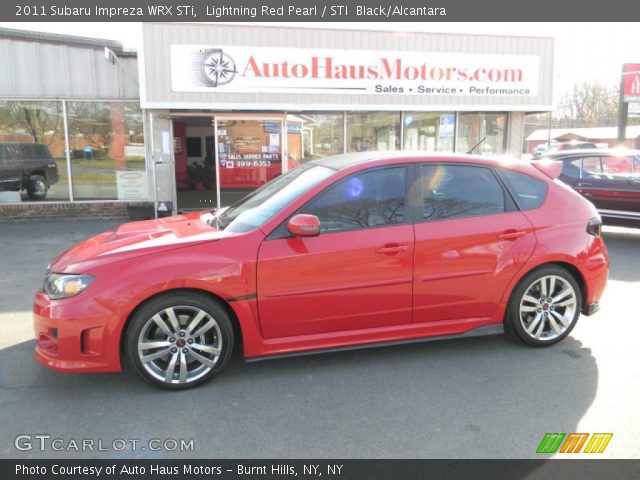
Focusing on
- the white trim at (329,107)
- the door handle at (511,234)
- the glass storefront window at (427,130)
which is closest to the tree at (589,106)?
the white trim at (329,107)

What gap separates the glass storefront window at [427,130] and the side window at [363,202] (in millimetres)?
8880

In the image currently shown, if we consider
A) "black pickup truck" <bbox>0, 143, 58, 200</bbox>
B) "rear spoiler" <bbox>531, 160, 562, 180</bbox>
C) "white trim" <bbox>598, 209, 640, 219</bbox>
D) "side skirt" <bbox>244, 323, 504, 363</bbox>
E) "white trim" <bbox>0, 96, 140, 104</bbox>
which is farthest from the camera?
"black pickup truck" <bbox>0, 143, 58, 200</bbox>

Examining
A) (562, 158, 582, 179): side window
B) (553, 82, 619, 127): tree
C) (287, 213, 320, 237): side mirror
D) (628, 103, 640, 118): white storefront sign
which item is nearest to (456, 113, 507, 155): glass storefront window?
(562, 158, 582, 179): side window

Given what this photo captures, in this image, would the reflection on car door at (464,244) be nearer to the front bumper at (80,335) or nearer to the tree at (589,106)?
the front bumper at (80,335)

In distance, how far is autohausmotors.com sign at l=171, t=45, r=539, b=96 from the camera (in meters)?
10.8

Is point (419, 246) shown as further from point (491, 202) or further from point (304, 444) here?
point (304, 444)

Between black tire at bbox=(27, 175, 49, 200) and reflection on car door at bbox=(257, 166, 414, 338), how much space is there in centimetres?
1017

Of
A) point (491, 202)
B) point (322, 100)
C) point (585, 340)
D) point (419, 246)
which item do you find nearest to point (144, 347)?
point (419, 246)

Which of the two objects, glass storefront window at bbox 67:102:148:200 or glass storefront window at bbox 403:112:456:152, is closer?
glass storefront window at bbox 67:102:148:200

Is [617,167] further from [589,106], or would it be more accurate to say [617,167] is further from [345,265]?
[589,106]

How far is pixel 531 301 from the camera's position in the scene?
4191mm

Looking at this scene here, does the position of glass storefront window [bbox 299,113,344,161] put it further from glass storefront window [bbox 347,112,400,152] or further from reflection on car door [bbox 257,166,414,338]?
reflection on car door [bbox 257,166,414,338]

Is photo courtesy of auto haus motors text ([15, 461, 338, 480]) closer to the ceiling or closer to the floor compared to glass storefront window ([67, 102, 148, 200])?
closer to the floor

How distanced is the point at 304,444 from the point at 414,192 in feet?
6.74
